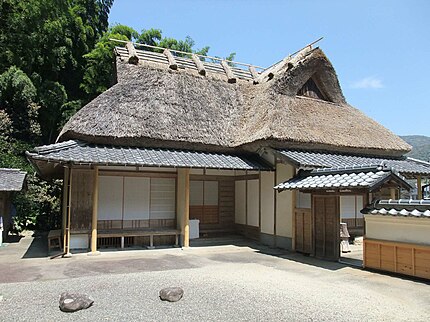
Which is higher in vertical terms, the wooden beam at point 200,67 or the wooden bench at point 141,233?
the wooden beam at point 200,67

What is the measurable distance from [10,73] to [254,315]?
1658cm

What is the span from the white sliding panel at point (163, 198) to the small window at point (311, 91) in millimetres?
5722

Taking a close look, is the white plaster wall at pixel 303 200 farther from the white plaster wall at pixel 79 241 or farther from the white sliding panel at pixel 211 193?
the white plaster wall at pixel 79 241

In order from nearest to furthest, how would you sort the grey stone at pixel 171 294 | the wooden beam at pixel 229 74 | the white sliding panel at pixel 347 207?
the grey stone at pixel 171 294 → the white sliding panel at pixel 347 207 → the wooden beam at pixel 229 74

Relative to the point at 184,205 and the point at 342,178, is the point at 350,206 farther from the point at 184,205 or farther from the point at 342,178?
the point at 184,205

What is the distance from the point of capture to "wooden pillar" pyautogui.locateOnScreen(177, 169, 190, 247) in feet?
30.5

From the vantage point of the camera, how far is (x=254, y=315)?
13.7 feet

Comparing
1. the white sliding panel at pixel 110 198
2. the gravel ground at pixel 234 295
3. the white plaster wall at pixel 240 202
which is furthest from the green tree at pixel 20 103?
the gravel ground at pixel 234 295

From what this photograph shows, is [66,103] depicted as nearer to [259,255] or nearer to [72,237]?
[72,237]

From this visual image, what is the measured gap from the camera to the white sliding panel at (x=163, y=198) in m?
10.1

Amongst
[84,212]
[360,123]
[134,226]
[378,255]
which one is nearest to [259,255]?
[378,255]

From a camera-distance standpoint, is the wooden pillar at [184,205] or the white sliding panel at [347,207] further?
the white sliding panel at [347,207]

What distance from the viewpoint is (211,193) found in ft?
38.3

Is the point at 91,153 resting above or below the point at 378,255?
above
